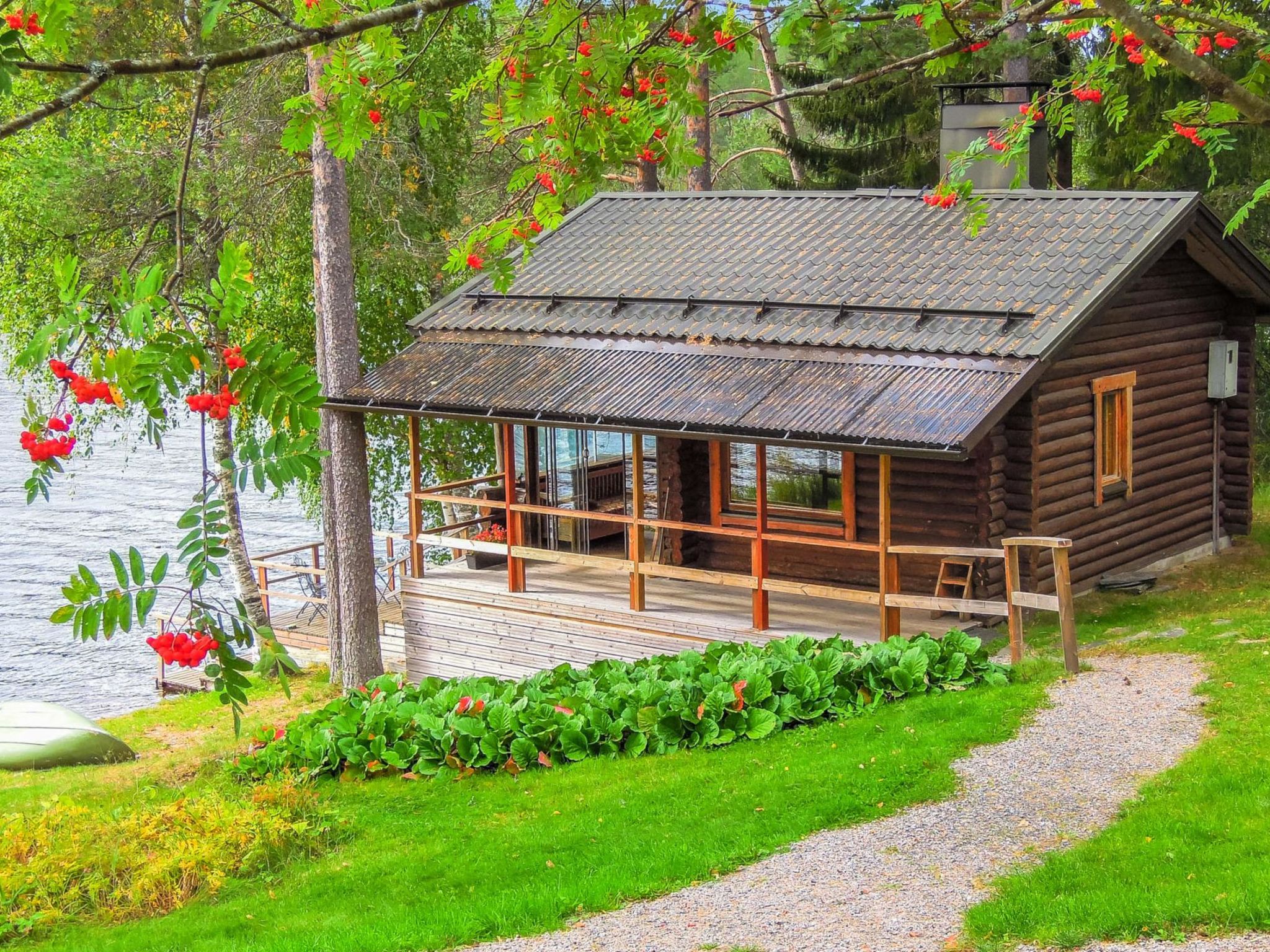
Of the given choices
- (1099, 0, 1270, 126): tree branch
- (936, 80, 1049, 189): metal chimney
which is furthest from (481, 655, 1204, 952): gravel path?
(936, 80, 1049, 189): metal chimney

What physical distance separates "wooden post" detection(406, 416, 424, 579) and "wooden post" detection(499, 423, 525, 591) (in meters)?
1.08

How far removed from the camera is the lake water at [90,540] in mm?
24516

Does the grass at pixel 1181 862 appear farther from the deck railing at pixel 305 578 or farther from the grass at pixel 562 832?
the deck railing at pixel 305 578

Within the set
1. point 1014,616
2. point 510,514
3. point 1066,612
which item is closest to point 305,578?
point 510,514

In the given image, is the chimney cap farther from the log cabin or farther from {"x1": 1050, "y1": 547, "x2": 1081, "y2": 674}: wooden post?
{"x1": 1050, "y1": 547, "x2": 1081, "y2": 674}: wooden post

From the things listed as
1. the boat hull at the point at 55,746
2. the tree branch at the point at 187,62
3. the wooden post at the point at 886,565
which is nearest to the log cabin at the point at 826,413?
the wooden post at the point at 886,565

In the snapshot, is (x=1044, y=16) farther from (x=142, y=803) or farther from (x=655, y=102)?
(x=142, y=803)

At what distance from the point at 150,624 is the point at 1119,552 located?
1696 centimetres

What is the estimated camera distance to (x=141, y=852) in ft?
31.1

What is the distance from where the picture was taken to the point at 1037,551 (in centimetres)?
1468

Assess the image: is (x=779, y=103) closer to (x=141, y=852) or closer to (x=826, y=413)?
(x=826, y=413)

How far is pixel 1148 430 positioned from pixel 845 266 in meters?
4.10

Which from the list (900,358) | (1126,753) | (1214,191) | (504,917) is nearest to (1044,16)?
(1126,753)

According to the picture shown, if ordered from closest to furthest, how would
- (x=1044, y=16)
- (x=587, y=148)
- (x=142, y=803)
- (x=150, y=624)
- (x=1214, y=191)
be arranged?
(x=587, y=148) < (x=1044, y=16) < (x=142, y=803) < (x=1214, y=191) < (x=150, y=624)
